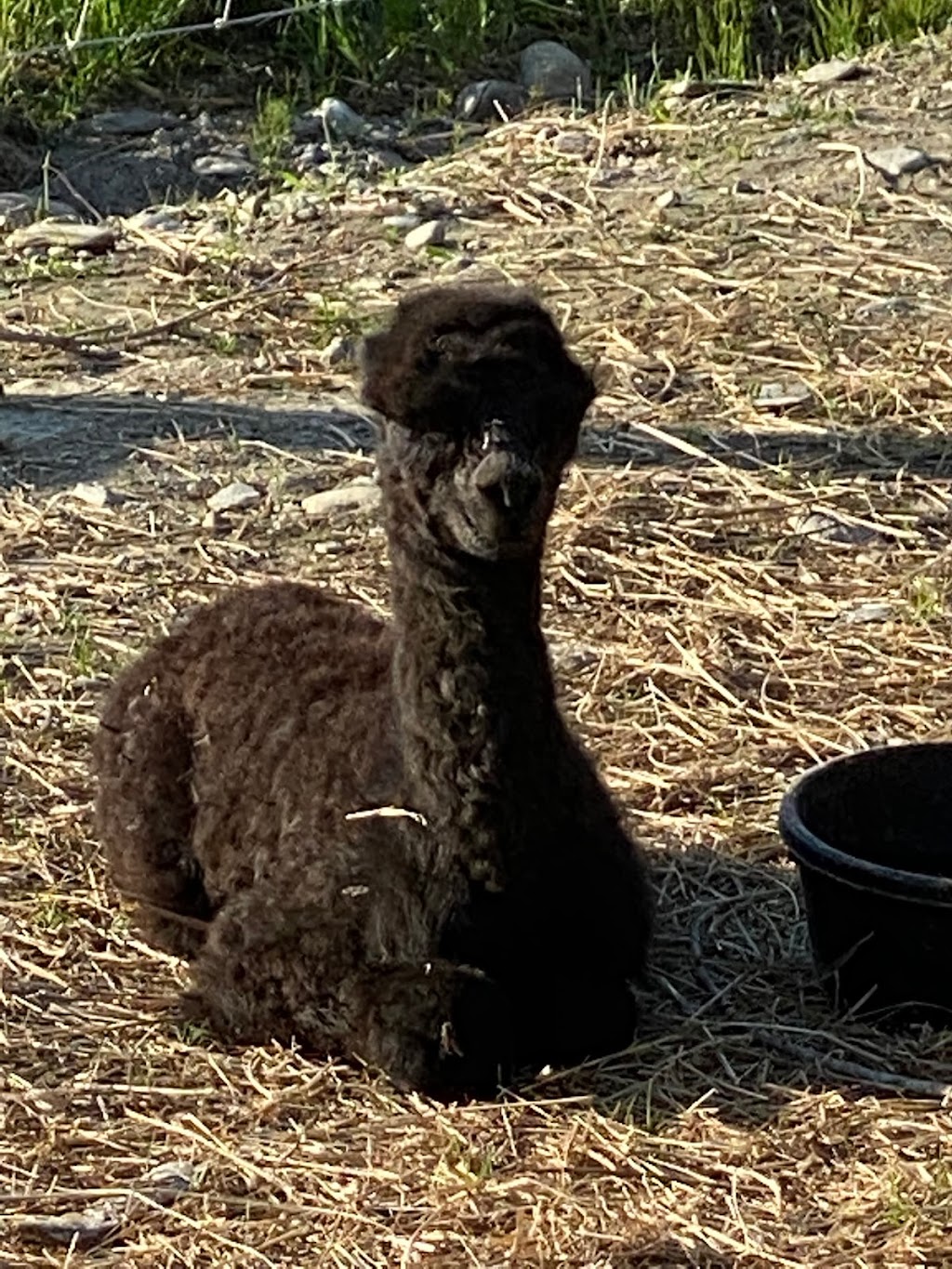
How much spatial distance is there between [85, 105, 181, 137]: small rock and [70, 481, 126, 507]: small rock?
10.8 feet

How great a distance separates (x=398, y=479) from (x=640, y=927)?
0.86 meters

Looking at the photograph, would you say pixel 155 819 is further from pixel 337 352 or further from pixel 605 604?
pixel 337 352

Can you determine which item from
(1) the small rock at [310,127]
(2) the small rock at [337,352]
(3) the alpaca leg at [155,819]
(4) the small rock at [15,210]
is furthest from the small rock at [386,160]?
(3) the alpaca leg at [155,819]

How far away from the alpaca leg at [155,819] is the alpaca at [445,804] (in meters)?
0.14

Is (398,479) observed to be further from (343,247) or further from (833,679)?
(343,247)

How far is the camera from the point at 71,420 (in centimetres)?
740

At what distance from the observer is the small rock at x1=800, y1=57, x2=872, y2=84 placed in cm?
970

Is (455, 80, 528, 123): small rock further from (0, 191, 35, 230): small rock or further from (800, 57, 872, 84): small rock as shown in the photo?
(0, 191, 35, 230): small rock

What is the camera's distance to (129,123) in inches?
390

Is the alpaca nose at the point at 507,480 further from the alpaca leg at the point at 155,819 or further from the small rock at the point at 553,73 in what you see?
the small rock at the point at 553,73

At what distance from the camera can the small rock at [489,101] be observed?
9836mm

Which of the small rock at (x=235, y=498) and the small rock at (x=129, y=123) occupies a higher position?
the small rock at (x=129, y=123)

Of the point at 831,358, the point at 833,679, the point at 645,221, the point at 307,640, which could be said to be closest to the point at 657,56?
the point at 645,221

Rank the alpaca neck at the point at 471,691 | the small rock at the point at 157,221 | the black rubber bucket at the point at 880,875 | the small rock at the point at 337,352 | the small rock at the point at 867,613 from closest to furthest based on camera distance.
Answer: the alpaca neck at the point at 471,691 → the black rubber bucket at the point at 880,875 → the small rock at the point at 867,613 → the small rock at the point at 337,352 → the small rock at the point at 157,221
